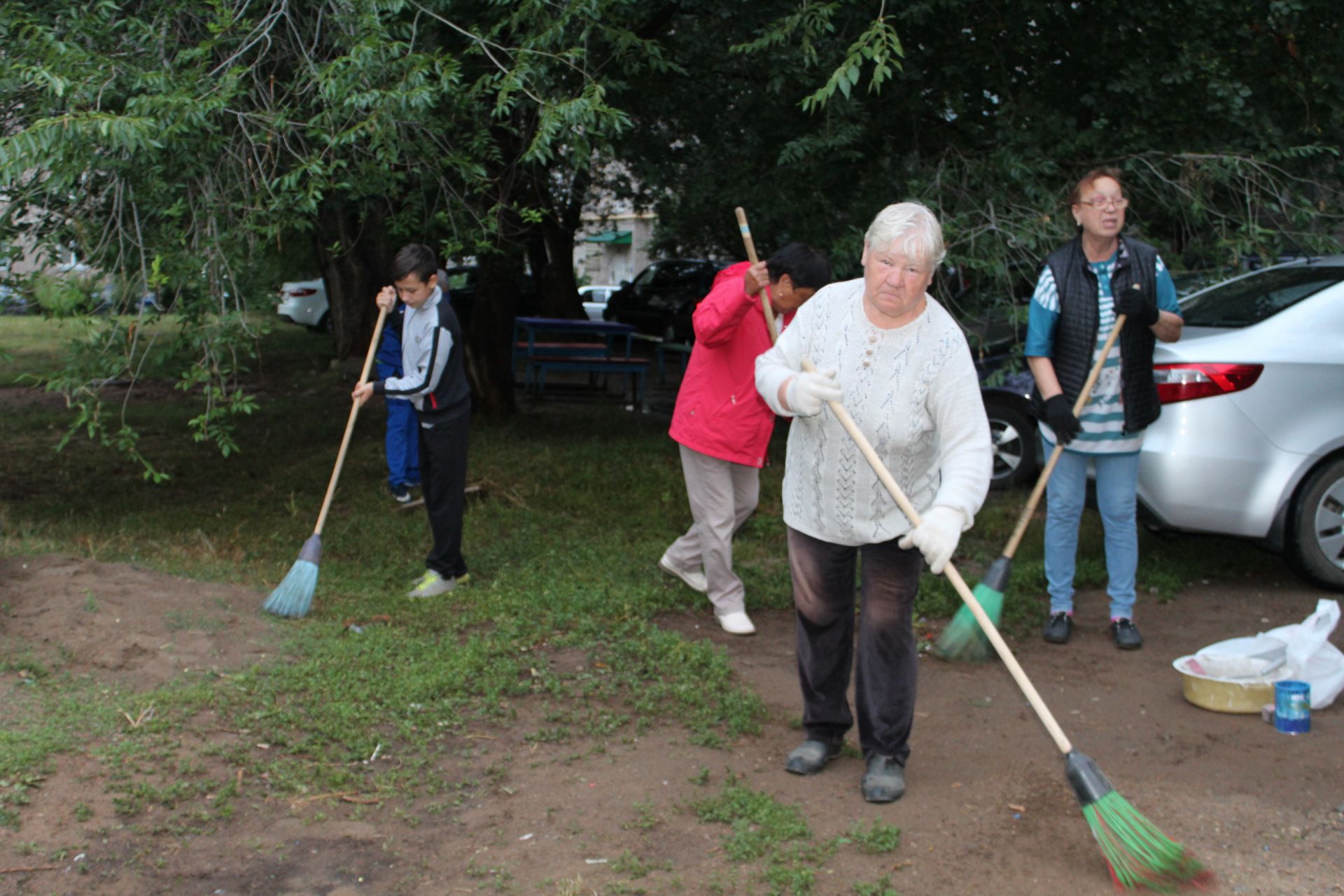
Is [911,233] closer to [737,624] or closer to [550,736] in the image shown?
[550,736]

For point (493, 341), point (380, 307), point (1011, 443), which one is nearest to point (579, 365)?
point (493, 341)

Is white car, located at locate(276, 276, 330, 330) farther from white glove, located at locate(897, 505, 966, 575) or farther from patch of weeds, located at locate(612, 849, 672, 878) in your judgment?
white glove, located at locate(897, 505, 966, 575)

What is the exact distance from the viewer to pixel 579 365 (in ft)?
46.6

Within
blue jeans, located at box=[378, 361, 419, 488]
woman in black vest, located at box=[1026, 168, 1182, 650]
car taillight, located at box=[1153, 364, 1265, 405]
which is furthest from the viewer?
blue jeans, located at box=[378, 361, 419, 488]

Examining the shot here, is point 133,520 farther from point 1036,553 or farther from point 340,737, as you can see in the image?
point 1036,553

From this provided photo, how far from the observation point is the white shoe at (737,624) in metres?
5.90

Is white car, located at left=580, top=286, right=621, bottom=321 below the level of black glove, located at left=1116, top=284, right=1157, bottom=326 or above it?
below

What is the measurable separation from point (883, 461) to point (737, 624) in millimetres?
2200

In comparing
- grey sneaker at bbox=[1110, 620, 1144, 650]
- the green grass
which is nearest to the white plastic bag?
grey sneaker at bbox=[1110, 620, 1144, 650]

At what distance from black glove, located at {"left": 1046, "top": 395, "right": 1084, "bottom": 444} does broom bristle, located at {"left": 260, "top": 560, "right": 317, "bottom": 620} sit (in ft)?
10.9

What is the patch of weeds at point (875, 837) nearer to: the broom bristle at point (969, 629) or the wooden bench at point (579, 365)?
the broom bristle at point (969, 629)

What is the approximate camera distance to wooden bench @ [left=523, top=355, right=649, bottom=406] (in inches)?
556

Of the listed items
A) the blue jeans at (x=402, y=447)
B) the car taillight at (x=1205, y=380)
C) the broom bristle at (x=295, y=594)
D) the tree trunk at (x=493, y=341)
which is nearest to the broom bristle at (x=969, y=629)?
the car taillight at (x=1205, y=380)

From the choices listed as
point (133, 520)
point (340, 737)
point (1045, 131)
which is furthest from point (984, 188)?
point (133, 520)
